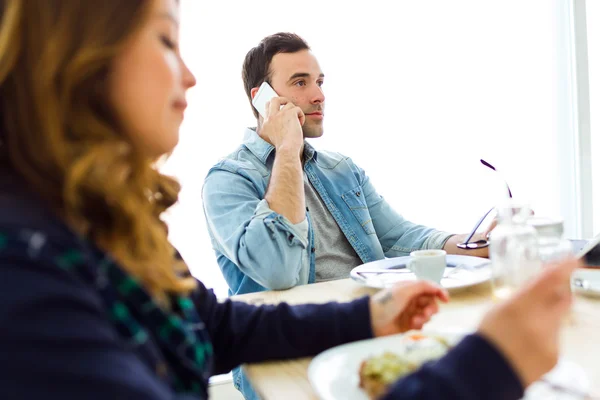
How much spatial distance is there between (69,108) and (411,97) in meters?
2.33

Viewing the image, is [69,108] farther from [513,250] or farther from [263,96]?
[263,96]

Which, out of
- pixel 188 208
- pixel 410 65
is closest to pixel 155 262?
pixel 188 208

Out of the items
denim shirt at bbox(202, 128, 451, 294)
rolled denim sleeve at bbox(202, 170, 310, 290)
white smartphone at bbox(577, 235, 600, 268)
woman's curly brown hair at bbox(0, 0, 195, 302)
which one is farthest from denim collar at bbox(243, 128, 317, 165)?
woman's curly brown hair at bbox(0, 0, 195, 302)

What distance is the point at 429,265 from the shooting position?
97 centimetres

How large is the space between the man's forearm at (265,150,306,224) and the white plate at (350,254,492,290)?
28cm

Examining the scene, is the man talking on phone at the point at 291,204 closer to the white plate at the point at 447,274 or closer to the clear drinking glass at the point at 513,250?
the white plate at the point at 447,274

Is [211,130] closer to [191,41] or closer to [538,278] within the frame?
[191,41]

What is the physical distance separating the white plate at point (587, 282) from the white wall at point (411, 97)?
155 cm

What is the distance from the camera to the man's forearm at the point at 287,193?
4.42 ft

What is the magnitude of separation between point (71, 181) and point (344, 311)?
18.5 inches

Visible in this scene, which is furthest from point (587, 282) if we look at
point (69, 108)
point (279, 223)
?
point (69, 108)

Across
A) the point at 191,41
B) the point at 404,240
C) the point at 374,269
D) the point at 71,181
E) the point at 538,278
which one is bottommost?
the point at 404,240

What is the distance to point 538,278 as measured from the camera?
46 cm

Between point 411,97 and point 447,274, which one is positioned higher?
point 411,97
